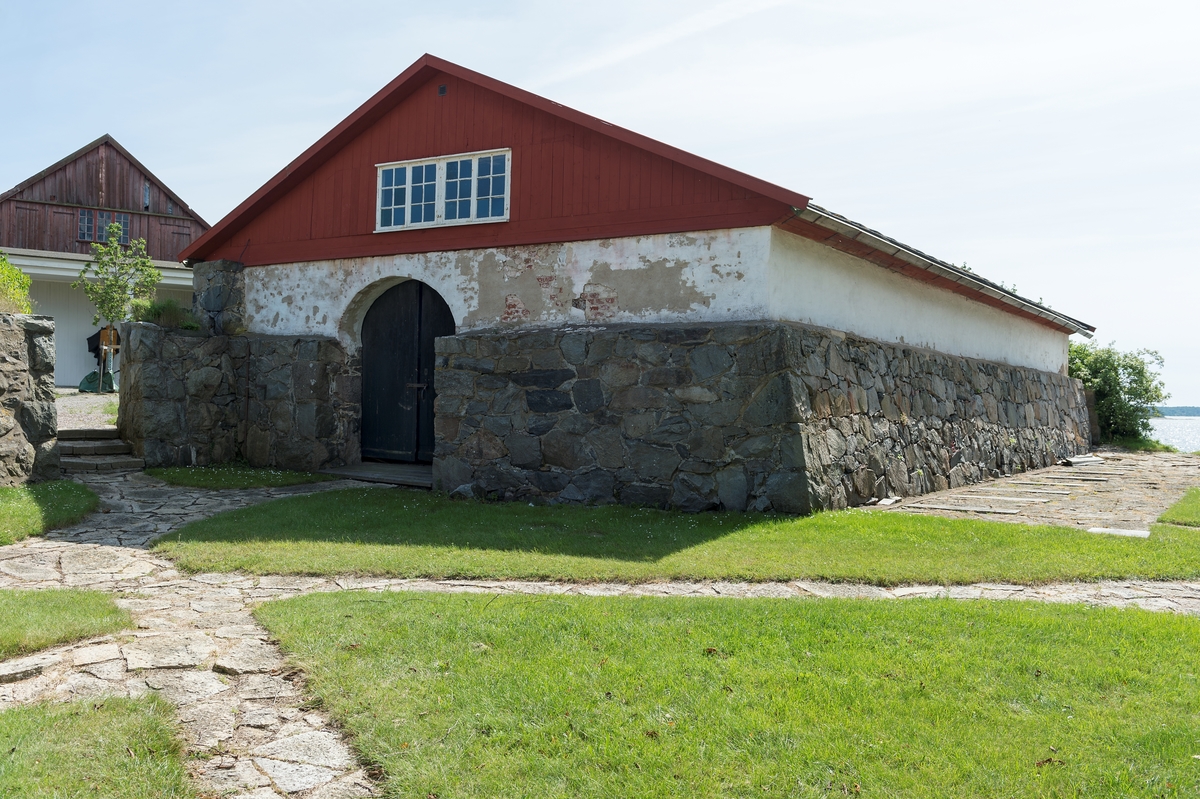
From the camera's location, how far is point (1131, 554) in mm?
7191

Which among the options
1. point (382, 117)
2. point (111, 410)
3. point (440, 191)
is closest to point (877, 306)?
point (440, 191)

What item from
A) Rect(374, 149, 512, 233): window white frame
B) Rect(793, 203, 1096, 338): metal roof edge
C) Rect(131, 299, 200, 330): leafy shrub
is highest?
Rect(374, 149, 512, 233): window white frame

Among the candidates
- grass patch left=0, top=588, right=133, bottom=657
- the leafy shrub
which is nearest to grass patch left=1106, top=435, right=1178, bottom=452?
the leafy shrub

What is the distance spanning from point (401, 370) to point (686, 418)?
15.9 ft

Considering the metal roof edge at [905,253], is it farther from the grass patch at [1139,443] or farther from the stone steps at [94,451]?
the stone steps at [94,451]

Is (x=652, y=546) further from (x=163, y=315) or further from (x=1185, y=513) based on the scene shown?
(x=163, y=315)

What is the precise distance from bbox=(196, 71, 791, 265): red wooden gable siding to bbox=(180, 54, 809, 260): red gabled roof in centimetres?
7

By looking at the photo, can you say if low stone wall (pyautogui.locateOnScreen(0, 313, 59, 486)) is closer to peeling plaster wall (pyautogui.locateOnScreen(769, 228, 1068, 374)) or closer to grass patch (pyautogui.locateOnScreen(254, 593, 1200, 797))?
grass patch (pyautogui.locateOnScreen(254, 593, 1200, 797))

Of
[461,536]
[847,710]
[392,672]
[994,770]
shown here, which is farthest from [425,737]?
[461,536]

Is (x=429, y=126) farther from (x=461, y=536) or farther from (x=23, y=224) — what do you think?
(x=23, y=224)

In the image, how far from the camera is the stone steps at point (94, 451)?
36.9 ft

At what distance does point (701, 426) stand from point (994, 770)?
6.07 metres

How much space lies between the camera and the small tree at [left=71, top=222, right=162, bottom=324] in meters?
21.6

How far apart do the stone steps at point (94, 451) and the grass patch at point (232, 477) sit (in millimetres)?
388
